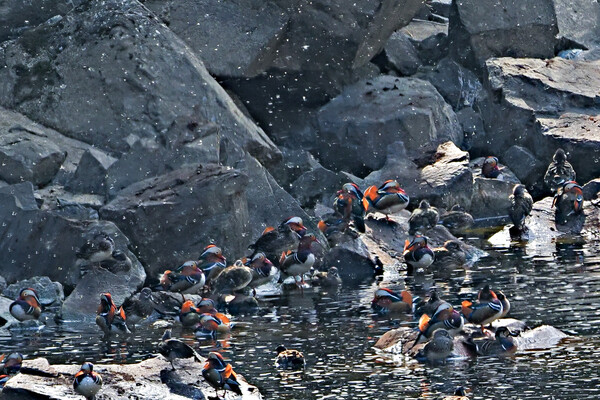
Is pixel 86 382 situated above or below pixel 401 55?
above

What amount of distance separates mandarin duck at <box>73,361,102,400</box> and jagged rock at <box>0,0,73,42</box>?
62.9 feet

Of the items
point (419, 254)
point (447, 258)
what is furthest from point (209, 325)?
point (447, 258)

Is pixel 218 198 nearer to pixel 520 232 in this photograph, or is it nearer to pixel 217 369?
pixel 520 232

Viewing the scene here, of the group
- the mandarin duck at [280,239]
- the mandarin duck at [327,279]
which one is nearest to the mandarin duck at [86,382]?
the mandarin duck at [327,279]

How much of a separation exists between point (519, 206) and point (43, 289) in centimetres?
1066

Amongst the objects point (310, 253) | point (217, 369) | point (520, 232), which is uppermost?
point (217, 369)

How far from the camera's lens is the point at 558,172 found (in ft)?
97.6

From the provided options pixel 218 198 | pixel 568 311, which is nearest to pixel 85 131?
pixel 218 198

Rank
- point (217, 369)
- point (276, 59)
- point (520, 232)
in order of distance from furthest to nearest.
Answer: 1. point (276, 59)
2. point (520, 232)
3. point (217, 369)

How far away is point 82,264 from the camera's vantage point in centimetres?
2123

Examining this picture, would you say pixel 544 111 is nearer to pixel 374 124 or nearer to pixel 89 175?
pixel 374 124

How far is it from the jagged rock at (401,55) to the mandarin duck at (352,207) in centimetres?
1212

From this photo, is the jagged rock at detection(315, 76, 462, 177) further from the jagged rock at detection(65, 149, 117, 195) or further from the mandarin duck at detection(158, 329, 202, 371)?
the mandarin duck at detection(158, 329, 202, 371)

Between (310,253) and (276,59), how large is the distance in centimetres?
1134
